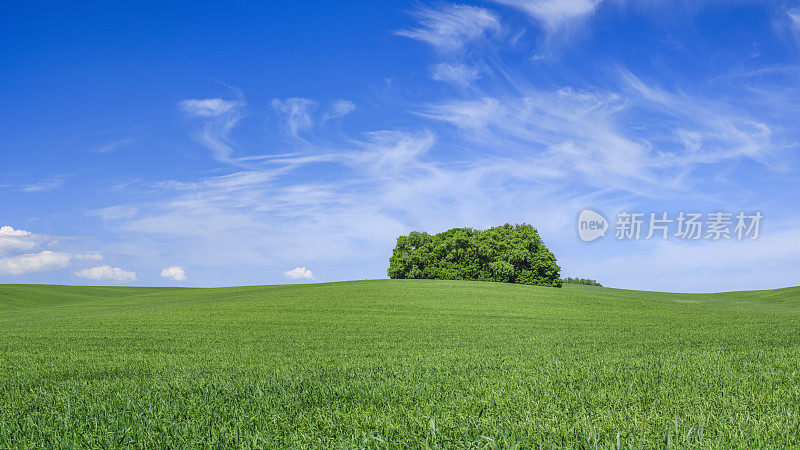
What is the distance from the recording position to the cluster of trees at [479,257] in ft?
200

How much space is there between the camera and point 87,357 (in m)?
8.98

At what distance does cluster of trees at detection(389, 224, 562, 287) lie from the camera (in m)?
60.9

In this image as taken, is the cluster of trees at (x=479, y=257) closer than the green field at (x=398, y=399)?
No

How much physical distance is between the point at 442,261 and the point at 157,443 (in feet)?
203

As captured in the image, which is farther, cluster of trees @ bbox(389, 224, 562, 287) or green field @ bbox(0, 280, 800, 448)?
cluster of trees @ bbox(389, 224, 562, 287)

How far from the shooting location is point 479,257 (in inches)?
2516

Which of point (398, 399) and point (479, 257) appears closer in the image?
point (398, 399)

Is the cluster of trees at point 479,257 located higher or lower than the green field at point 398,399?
higher

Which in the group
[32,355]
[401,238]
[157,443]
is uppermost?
[401,238]

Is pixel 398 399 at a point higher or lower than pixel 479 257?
lower

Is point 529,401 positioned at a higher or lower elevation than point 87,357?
higher

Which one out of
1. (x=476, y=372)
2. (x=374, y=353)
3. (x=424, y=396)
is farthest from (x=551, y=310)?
(x=424, y=396)

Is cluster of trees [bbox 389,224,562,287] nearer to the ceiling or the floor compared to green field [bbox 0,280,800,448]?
nearer to the ceiling

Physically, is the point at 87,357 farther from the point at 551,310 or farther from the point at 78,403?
the point at 551,310
